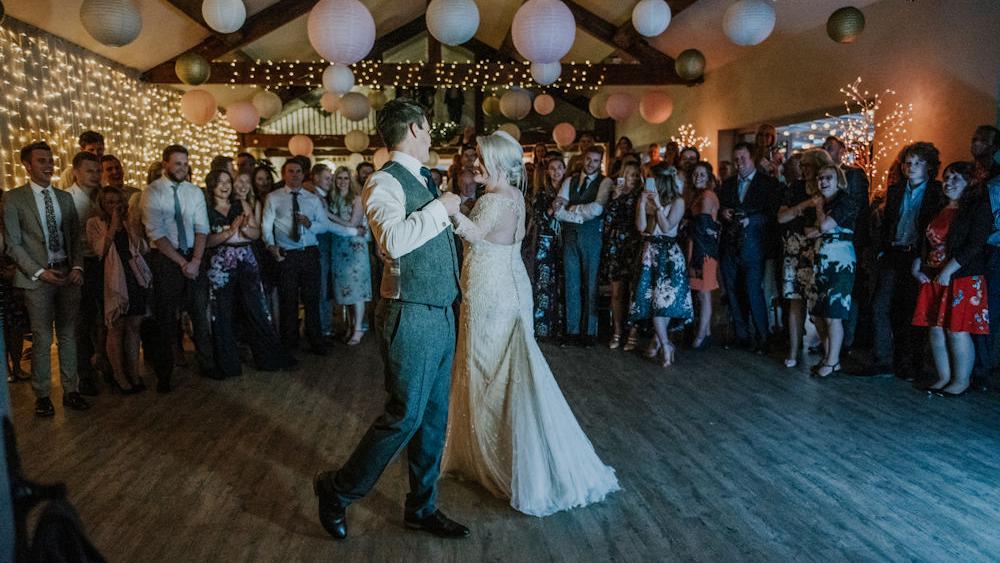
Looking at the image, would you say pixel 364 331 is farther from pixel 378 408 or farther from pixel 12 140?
pixel 12 140

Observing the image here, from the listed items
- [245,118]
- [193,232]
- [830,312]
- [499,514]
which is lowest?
[499,514]

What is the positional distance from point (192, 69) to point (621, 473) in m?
6.83

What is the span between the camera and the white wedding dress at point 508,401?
8.93ft

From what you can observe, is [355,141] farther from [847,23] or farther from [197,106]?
[847,23]

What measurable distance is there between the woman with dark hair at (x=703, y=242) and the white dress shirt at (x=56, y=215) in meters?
4.30

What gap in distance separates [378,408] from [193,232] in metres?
1.74

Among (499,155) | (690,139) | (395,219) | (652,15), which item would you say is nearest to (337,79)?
(652,15)

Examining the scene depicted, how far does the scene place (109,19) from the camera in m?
5.16

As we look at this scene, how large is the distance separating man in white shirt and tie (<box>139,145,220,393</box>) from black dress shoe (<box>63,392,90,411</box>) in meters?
0.45

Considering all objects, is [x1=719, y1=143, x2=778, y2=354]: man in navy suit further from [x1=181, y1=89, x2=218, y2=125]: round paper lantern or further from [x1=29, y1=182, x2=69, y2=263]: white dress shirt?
[x1=181, y1=89, x2=218, y2=125]: round paper lantern

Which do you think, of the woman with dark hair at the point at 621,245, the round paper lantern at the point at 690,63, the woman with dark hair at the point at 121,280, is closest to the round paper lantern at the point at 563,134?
the round paper lantern at the point at 690,63

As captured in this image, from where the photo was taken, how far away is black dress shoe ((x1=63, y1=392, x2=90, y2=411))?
13.7 feet

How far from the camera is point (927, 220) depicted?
445cm

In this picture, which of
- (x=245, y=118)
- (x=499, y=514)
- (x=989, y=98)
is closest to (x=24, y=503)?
(x=499, y=514)
